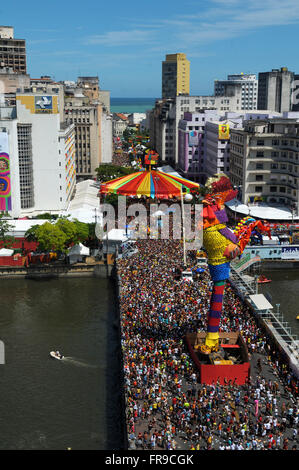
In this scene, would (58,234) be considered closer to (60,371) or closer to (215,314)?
(60,371)

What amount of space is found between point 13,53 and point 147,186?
113m

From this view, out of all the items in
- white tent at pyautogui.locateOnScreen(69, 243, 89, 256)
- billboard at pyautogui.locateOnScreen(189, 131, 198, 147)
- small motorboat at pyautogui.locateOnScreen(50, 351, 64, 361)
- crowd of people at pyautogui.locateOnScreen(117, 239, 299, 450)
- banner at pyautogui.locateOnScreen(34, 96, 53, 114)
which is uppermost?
banner at pyautogui.locateOnScreen(34, 96, 53, 114)

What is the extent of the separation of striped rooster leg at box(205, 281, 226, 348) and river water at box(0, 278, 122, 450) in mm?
7600

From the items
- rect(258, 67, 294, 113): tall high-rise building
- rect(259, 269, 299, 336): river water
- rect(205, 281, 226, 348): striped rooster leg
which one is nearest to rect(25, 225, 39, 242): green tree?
rect(259, 269, 299, 336): river water

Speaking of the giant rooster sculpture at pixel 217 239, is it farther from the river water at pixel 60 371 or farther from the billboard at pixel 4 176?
the billboard at pixel 4 176

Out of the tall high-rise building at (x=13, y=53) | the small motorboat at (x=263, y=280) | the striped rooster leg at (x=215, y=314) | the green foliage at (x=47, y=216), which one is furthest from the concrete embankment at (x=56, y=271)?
the tall high-rise building at (x=13, y=53)

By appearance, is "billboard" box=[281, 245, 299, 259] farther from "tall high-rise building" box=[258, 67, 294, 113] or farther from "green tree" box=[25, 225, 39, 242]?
"tall high-rise building" box=[258, 67, 294, 113]

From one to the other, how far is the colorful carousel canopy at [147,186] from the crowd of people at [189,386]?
10624mm

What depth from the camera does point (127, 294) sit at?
159 ft

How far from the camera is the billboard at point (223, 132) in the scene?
96375mm

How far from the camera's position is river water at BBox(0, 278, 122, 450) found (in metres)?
32.2

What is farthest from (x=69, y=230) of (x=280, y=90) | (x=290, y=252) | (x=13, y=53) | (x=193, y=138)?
(x=280, y=90)

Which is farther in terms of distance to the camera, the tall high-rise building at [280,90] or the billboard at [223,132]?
the tall high-rise building at [280,90]
